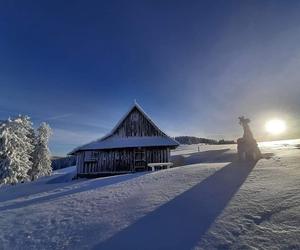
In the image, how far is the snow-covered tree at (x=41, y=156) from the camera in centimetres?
3785

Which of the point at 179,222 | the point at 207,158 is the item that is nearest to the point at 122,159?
the point at 207,158

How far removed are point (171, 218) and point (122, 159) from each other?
17063 millimetres

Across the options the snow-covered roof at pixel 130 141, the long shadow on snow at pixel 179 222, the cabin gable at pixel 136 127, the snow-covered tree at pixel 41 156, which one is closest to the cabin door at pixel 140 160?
the snow-covered roof at pixel 130 141

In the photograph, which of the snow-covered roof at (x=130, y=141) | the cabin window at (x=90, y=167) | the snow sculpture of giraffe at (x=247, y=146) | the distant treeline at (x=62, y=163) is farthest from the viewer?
the distant treeline at (x=62, y=163)

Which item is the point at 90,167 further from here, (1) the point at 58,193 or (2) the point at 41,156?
(2) the point at 41,156

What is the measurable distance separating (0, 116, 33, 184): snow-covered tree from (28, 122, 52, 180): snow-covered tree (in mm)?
6919

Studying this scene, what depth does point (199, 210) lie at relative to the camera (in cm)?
707

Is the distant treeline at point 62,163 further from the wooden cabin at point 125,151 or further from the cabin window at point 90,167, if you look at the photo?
the wooden cabin at point 125,151

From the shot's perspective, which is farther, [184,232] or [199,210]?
[199,210]

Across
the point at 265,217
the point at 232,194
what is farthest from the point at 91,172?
the point at 265,217

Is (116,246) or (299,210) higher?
(299,210)

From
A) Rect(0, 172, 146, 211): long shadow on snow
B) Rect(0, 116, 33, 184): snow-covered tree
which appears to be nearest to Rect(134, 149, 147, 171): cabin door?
Rect(0, 172, 146, 211): long shadow on snow

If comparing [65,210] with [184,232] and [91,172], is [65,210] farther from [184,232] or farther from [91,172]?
[91,172]

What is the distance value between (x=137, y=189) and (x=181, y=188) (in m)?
1.90
